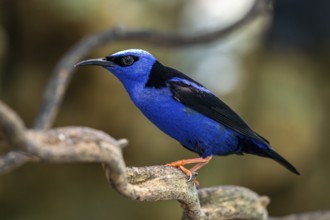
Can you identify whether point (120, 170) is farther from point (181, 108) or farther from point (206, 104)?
point (206, 104)

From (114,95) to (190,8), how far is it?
1.76 metres

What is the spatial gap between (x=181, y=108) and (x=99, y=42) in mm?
1456

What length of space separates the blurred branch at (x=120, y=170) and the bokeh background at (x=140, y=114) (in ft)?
9.16

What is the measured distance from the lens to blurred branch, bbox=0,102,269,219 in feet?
4.96

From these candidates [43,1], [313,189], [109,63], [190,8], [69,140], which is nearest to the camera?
[69,140]

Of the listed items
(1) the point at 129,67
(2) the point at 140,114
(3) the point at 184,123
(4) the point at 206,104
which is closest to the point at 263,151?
(4) the point at 206,104

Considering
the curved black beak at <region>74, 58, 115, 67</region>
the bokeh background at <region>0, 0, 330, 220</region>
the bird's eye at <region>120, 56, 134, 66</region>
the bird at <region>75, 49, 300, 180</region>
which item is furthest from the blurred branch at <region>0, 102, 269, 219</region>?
the bokeh background at <region>0, 0, 330, 220</region>

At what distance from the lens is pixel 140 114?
6.25 meters

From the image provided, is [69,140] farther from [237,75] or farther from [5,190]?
[237,75]

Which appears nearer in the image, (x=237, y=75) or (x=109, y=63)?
(x=109, y=63)

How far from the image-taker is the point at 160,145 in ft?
20.8

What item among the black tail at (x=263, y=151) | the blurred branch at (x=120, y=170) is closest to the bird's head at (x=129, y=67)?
the blurred branch at (x=120, y=170)

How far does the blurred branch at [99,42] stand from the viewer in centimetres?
390

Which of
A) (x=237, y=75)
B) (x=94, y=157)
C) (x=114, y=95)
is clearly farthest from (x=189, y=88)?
(x=237, y=75)
